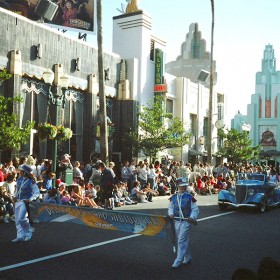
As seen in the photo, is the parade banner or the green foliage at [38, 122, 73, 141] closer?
the parade banner

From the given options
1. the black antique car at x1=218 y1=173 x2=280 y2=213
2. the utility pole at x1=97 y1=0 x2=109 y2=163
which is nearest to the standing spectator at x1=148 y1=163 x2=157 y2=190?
the utility pole at x1=97 y1=0 x2=109 y2=163

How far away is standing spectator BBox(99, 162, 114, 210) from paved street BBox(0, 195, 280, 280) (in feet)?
12.5

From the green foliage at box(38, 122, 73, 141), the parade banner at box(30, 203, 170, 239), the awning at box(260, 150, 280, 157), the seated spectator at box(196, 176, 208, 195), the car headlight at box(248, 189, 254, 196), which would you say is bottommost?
the seated spectator at box(196, 176, 208, 195)

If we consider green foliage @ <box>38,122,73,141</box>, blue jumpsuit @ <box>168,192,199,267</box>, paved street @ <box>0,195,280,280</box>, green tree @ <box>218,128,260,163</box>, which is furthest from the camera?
green tree @ <box>218,128,260,163</box>

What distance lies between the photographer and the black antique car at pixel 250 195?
16.4 m

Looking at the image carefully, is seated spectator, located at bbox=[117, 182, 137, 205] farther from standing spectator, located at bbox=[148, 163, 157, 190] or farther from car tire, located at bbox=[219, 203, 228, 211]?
car tire, located at bbox=[219, 203, 228, 211]

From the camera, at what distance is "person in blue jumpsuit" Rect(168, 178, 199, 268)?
7.91m

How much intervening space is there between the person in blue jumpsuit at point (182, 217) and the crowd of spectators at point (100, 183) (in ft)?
3.56

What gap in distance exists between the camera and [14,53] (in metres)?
20.4

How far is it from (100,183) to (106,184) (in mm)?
460

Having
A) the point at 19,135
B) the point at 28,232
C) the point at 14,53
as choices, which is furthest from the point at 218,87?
the point at 28,232

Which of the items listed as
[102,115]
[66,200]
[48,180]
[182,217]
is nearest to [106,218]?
[182,217]

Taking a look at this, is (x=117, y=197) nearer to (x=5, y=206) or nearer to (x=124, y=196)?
(x=124, y=196)

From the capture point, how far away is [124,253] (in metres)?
8.85
